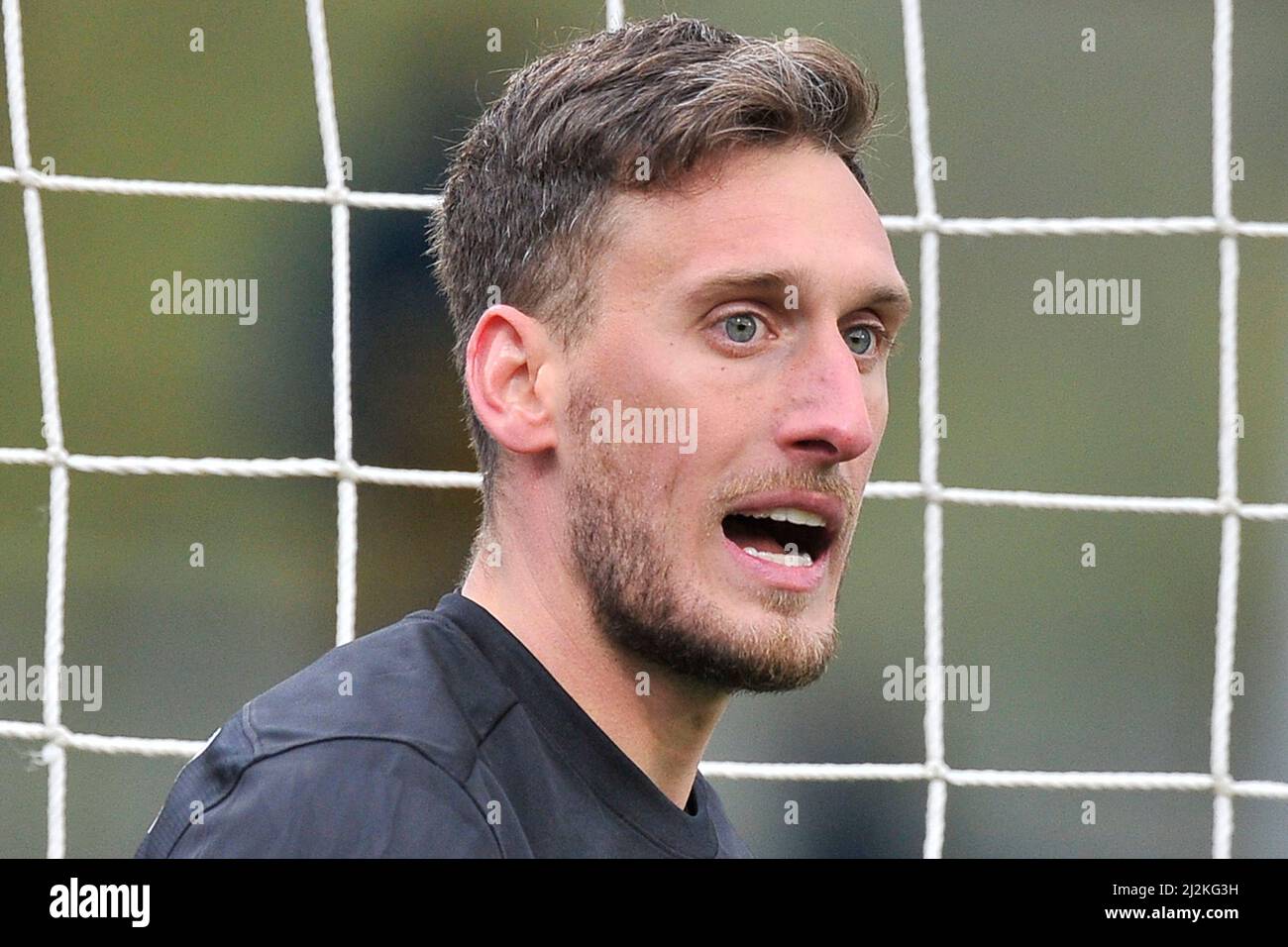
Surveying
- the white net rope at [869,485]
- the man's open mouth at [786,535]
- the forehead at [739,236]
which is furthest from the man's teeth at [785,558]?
the white net rope at [869,485]

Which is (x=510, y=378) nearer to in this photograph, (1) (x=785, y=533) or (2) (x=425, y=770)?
(1) (x=785, y=533)

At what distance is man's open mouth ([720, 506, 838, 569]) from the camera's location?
1.23 m

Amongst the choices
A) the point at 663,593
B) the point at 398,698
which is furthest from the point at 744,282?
the point at 398,698

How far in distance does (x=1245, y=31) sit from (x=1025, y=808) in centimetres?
268

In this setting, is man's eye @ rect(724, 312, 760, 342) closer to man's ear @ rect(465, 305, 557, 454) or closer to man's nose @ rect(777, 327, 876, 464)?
man's nose @ rect(777, 327, 876, 464)

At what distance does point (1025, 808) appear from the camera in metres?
4.98

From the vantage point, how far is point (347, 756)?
1.01m

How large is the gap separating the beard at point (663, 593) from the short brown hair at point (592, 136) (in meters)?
0.12

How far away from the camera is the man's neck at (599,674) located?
120cm

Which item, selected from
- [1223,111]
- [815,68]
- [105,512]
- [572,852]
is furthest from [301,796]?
[105,512]

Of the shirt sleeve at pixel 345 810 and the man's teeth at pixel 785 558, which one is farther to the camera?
the man's teeth at pixel 785 558

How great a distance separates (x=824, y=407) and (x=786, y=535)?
0.41ft

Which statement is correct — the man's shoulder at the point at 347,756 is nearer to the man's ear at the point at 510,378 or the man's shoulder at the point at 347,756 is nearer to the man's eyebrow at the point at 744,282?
the man's ear at the point at 510,378

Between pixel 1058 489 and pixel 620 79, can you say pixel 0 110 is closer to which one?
pixel 1058 489
